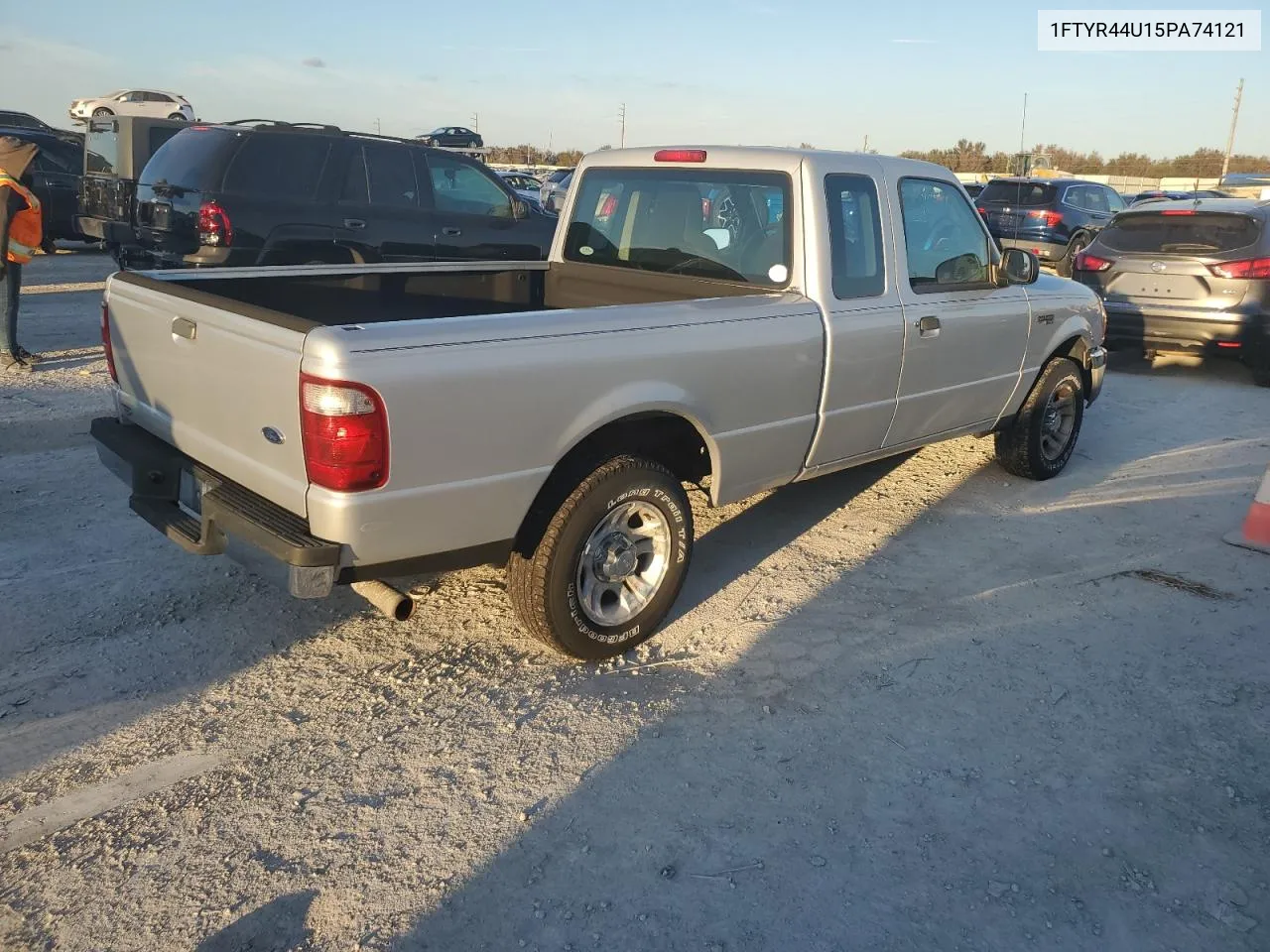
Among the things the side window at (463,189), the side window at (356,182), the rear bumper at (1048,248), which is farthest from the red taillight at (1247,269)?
the side window at (356,182)

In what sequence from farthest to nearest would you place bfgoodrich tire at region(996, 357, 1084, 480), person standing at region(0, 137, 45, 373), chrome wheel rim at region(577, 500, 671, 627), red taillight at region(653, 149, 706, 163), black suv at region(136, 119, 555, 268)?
black suv at region(136, 119, 555, 268)
person standing at region(0, 137, 45, 373)
bfgoodrich tire at region(996, 357, 1084, 480)
red taillight at region(653, 149, 706, 163)
chrome wheel rim at region(577, 500, 671, 627)

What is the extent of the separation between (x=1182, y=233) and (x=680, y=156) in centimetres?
708

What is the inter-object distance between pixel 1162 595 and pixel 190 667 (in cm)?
426

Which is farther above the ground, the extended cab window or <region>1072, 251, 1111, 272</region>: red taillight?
the extended cab window

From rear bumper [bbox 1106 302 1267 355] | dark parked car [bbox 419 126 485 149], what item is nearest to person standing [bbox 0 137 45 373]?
rear bumper [bbox 1106 302 1267 355]

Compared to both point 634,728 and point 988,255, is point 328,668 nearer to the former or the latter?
point 634,728

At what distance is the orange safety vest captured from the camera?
24.3ft

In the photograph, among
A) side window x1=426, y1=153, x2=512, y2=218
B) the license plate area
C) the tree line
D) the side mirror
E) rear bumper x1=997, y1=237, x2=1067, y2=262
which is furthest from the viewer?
the tree line

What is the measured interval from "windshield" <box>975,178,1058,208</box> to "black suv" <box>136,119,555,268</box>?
9.58 metres

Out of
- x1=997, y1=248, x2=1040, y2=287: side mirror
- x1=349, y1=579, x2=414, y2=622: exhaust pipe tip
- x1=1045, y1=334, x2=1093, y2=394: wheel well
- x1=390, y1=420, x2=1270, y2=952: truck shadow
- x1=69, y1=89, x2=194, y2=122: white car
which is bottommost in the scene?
x1=390, y1=420, x2=1270, y2=952: truck shadow

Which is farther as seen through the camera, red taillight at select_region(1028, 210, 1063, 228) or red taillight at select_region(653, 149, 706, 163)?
red taillight at select_region(1028, 210, 1063, 228)

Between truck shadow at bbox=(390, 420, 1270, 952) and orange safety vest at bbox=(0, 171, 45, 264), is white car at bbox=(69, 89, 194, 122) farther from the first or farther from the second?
truck shadow at bbox=(390, 420, 1270, 952)

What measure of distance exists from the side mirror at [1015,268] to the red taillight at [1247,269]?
16.4 feet

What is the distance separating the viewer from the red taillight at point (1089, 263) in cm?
1005
